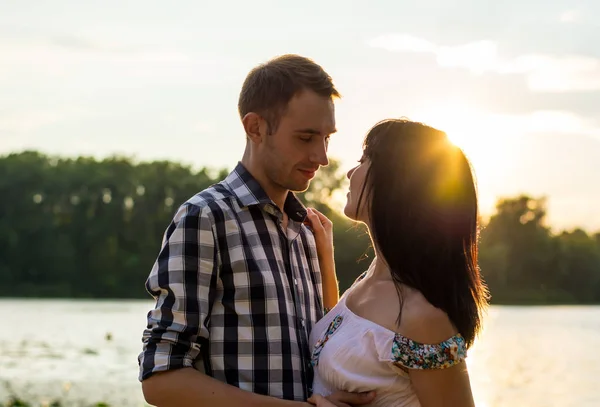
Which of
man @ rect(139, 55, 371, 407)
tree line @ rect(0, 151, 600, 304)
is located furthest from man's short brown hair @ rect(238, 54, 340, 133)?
tree line @ rect(0, 151, 600, 304)

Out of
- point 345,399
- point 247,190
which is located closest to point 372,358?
point 345,399

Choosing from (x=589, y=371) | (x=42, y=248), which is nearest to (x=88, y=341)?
(x=589, y=371)

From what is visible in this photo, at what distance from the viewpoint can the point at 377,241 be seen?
8.85 feet

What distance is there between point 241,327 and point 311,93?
2.56 feet

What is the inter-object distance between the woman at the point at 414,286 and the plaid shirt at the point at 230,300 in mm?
137

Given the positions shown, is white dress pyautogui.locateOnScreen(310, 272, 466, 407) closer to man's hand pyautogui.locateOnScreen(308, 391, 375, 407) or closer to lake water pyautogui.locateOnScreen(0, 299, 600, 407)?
man's hand pyautogui.locateOnScreen(308, 391, 375, 407)

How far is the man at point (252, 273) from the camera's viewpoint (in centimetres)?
255

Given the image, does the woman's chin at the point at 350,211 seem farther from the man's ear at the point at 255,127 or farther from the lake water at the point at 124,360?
the lake water at the point at 124,360

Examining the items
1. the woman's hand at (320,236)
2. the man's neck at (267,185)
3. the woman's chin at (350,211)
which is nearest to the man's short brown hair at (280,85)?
the man's neck at (267,185)

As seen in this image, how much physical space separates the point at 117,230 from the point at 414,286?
44113 millimetres

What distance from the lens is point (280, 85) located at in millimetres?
2932

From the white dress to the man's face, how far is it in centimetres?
47

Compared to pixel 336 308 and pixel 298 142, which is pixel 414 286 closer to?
pixel 336 308

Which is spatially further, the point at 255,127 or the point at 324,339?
the point at 255,127
